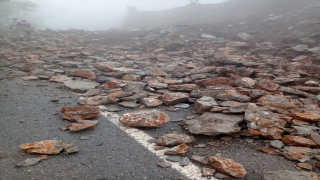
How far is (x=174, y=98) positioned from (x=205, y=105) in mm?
647

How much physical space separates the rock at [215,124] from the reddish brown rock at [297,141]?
513 millimetres

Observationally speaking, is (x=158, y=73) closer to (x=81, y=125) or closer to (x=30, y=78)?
(x=30, y=78)

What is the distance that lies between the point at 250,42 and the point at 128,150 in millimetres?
8233

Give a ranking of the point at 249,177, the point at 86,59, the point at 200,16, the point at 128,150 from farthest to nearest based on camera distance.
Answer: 1. the point at 200,16
2. the point at 86,59
3. the point at 128,150
4. the point at 249,177

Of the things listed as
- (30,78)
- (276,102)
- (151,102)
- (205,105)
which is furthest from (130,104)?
(30,78)

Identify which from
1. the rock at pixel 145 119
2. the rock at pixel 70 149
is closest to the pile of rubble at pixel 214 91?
the rock at pixel 145 119

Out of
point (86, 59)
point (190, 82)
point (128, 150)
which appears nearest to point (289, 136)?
point (128, 150)

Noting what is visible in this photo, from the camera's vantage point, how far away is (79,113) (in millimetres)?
3209

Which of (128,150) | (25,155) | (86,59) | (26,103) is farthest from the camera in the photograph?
(86,59)

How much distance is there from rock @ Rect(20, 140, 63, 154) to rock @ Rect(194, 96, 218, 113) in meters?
1.96

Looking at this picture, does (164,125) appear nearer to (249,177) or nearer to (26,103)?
(249,177)

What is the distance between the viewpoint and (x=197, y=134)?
2.80 meters

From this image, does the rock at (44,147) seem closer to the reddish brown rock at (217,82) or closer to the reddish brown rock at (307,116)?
the reddish brown rock at (307,116)

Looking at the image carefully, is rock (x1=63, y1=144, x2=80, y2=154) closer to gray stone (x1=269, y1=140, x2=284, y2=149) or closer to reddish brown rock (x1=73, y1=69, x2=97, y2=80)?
gray stone (x1=269, y1=140, x2=284, y2=149)
